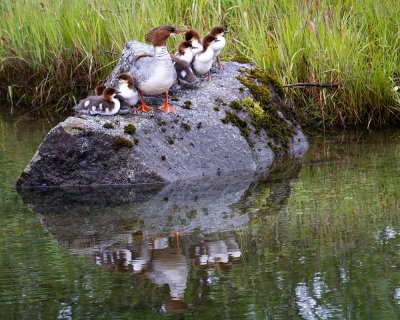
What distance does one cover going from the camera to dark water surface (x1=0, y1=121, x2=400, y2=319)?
14.5 feet

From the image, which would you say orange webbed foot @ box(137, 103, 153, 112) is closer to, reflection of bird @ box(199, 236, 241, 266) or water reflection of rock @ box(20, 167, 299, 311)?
water reflection of rock @ box(20, 167, 299, 311)

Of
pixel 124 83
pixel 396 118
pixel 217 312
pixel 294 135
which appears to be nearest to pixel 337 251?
pixel 217 312

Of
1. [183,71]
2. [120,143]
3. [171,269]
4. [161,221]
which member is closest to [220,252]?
[171,269]

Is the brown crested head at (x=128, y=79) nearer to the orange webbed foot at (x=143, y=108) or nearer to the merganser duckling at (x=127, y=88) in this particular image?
the merganser duckling at (x=127, y=88)

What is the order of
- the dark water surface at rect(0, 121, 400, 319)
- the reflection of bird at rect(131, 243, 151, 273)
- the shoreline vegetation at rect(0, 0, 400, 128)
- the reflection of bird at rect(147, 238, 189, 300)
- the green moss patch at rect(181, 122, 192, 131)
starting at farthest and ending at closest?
the shoreline vegetation at rect(0, 0, 400, 128), the green moss patch at rect(181, 122, 192, 131), the reflection of bird at rect(131, 243, 151, 273), the reflection of bird at rect(147, 238, 189, 300), the dark water surface at rect(0, 121, 400, 319)

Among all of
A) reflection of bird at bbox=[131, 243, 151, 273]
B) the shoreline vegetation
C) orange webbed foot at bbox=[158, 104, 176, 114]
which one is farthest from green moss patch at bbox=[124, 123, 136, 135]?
the shoreline vegetation

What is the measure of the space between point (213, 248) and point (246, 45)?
4969 mm

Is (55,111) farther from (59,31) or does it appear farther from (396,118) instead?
(396,118)

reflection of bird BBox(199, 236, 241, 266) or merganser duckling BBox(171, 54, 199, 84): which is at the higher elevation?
merganser duckling BBox(171, 54, 199, 84)

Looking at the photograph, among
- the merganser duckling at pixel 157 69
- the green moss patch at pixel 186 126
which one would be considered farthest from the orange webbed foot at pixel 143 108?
the green moss patch at pixel 186 126

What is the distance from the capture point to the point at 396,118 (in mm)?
9258

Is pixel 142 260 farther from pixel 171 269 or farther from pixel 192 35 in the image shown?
pixel 192 35

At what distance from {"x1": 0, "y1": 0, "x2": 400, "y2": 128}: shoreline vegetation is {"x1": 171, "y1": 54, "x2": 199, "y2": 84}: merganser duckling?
1.20m

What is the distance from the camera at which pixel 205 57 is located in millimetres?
8305
